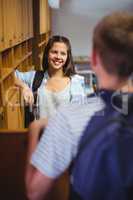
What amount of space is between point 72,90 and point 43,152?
574 mm

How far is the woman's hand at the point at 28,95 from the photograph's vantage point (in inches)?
47.2

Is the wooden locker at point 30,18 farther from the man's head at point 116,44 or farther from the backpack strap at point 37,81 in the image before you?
the man's head at point 116,44

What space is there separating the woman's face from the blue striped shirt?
22.6 inches

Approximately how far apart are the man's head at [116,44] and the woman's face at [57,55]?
60cm

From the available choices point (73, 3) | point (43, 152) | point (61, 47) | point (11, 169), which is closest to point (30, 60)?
point (61, 47)

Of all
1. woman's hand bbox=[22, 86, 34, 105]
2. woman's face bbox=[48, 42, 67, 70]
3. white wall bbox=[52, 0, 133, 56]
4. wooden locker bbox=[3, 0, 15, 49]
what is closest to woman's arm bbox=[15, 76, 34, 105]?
A: woman's hand bbox=[22, 86, 34, 105]

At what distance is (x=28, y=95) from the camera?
47.7 inches

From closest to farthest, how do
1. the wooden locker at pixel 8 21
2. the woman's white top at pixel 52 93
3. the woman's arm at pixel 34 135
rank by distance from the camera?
the woman's arm at pixel 34 135, the woman's white top at pixel 52 93, the wooden locker at pixel 8 21

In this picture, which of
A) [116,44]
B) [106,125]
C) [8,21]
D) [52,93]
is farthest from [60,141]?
[8,21]

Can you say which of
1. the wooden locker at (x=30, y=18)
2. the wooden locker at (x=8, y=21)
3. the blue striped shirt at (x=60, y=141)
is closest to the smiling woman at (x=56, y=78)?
the wooden locker at (x=30, y=18)

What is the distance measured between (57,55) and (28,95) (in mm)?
198

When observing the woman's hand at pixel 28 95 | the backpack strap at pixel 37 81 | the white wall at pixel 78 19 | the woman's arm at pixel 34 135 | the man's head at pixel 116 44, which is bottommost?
→ the woman's arm at pixel 34 135

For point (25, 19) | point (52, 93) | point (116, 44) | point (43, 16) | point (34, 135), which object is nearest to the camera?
point (116, 44)

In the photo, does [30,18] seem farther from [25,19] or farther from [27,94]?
[27,94]
